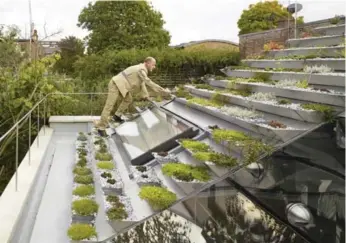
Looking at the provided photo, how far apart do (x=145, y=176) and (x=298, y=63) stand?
1.99 metres

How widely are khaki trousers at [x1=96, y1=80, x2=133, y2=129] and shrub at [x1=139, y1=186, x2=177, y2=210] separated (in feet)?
10.9

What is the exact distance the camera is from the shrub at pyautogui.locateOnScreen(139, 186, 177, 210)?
2928mm

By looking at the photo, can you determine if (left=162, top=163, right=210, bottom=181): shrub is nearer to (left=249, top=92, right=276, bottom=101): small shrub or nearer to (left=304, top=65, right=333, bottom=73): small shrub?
(left=249, top=92, right=276, bottom=101): small shrub

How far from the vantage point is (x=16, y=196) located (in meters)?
3.55

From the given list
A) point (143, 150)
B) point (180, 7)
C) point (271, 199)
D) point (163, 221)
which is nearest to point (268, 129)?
point (271, 199)

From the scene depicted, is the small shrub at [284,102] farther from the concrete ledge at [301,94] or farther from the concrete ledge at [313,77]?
the concrete ledge at [313,77]

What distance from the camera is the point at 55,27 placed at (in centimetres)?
995

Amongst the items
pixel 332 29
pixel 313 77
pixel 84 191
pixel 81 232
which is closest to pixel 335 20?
pixel 332 29

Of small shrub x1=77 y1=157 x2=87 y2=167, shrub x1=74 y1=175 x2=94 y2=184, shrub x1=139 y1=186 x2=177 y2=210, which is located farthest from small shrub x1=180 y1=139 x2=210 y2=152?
small shrub x1=77 y1=157 x2=87 y2=167

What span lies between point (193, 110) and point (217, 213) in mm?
2036

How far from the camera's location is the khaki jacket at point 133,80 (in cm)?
618

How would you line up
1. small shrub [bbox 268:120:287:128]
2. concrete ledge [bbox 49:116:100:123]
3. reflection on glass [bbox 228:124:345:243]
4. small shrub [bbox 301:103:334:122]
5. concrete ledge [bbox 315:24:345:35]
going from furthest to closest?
concrete ledge [bbox 49:116:100:123], concrete ledge [bbox 315:24:345:35], small shrub [bbox 268:120:287:128], small shrub [bbox 301:103:334:122], reflection on glass [bbox 228:124:345:243]

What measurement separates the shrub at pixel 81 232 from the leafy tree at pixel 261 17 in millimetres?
6811

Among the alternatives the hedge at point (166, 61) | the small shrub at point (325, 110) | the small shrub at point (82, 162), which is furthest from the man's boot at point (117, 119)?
the hedge at point (166, 61)
